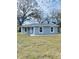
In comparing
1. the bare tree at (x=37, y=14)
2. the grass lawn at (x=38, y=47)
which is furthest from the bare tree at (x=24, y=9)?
the grass lawn at (x=38, y=47)

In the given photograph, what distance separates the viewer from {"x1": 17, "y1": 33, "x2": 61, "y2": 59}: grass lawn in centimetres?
195

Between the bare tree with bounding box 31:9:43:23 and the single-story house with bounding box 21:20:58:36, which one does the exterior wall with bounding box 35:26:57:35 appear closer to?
the single-story house with bounding box 21:20:58:36

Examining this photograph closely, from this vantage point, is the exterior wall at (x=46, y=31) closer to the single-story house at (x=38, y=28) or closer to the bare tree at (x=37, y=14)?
Result: the single-story house at (x=38, y=28)


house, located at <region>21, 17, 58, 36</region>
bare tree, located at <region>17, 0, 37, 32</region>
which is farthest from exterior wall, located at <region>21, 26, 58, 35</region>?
bare tree, located at <region>17, 0, 37, 32</region>

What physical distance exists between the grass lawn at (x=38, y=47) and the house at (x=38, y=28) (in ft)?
0.15

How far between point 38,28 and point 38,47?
0.21 metres

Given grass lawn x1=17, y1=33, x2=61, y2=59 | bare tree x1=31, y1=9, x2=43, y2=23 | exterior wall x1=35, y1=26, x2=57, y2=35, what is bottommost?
grass lawn x1=17, y1=33, x2=61, y2=59

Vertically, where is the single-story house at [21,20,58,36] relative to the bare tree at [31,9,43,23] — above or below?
below

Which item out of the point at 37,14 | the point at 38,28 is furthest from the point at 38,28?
the point at 37,14

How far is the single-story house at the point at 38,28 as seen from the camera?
1.97m
